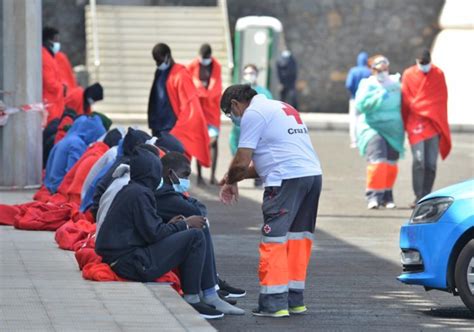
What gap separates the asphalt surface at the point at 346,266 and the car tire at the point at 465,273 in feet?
0.46

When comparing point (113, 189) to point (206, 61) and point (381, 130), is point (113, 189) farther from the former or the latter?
point (206, 61)

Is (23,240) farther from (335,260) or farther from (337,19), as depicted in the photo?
(337,19)

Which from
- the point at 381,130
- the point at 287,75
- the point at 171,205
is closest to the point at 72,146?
the point at 381,130

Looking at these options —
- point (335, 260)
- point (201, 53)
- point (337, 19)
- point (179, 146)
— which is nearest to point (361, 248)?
point (335, 260)

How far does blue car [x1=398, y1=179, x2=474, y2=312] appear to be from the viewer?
35.3ft

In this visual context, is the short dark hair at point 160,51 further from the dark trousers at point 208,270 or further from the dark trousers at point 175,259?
the dark trousers at point 175,259

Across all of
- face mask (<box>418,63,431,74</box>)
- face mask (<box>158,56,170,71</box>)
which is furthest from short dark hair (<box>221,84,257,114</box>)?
face mask (<box>418,63,431,74</box>)

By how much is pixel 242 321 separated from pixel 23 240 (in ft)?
11.5

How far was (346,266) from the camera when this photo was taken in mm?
13562

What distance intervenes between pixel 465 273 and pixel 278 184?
1.36 metres

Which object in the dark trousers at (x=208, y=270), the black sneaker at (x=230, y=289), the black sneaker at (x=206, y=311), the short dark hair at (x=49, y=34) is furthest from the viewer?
the short dark hair at (x=49, y=34)

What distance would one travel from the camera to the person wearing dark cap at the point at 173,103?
1833 cm

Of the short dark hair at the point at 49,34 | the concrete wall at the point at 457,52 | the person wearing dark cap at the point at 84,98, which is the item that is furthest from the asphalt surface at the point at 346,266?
the concrete wall at the point at 457,52

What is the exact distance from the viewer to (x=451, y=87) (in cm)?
3797
